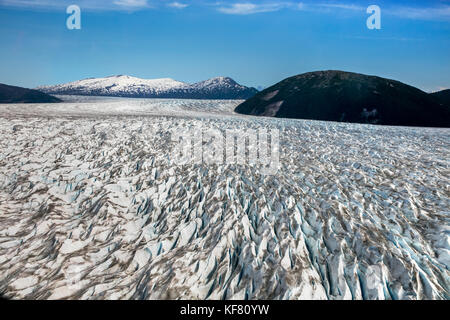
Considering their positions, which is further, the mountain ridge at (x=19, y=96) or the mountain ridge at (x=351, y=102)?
the mountain ridge at (x=19, y=96)

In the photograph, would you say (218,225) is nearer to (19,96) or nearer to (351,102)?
(351,102)

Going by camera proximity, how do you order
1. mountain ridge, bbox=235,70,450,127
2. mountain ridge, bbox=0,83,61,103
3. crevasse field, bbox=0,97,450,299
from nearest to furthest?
1. crevasse field, bbox=0,97,450,299
2. mountain ridge, bbox=235,70,450,127
3. mountain ridge, bbox=0,83,61,103

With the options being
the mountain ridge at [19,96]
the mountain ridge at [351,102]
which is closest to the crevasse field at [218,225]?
the mountain ridge at [351,102]

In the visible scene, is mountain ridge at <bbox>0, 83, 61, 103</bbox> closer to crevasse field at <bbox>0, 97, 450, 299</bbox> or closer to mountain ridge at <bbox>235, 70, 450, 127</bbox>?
mountain ridge at <bbox>235, 70, 450, 127</bbox>

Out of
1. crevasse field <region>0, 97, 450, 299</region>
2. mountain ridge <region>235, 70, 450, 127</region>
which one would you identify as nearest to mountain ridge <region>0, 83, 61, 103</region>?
mountain ridge <region>235, 70, 450, 127</region>

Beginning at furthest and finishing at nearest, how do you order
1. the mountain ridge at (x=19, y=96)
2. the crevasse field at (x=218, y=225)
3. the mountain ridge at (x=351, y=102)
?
1. the mountain ridge at (x=19, y=96)
2. the mountain ridge at (x=351, y=102)
3. the crevasse field at (x=218, y=225)

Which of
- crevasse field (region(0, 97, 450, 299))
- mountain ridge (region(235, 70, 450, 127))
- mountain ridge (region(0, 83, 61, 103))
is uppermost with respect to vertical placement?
mountain ridge (region(0, 83, 61, 103))

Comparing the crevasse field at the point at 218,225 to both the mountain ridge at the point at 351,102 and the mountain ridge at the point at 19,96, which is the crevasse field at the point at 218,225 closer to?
the mountain ridge at the point at 351,102

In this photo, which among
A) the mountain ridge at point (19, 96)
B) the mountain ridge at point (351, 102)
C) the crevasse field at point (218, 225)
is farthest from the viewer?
the mountain ridge at point (19, 96)
